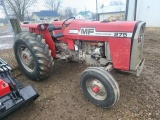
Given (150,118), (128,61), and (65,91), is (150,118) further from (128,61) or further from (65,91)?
(65,91)

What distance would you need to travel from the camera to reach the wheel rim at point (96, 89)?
2.94 metres

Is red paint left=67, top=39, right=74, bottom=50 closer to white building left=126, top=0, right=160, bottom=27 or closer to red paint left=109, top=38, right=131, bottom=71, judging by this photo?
red paint left=109, top=38, right=131, bottom=71

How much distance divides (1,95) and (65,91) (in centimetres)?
137

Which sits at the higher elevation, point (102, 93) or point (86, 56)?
point (86, 56)

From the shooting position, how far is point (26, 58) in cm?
411

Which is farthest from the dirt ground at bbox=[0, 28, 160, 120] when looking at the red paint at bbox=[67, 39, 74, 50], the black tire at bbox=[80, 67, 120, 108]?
the red paint at bbox=[67, 39, 74, 50]

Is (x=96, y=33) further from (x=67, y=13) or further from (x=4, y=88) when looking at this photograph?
(x=67, y=13)

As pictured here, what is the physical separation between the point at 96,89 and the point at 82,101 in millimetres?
497

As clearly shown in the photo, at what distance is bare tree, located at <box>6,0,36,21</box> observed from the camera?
28.6 m

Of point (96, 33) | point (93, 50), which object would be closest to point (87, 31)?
point (96, 33)

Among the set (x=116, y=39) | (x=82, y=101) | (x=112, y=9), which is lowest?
(x=82, y=101)

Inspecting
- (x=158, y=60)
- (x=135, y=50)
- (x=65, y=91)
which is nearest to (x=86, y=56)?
(x=65, y=91)

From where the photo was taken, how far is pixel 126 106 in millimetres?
3082

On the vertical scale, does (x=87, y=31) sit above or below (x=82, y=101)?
above
